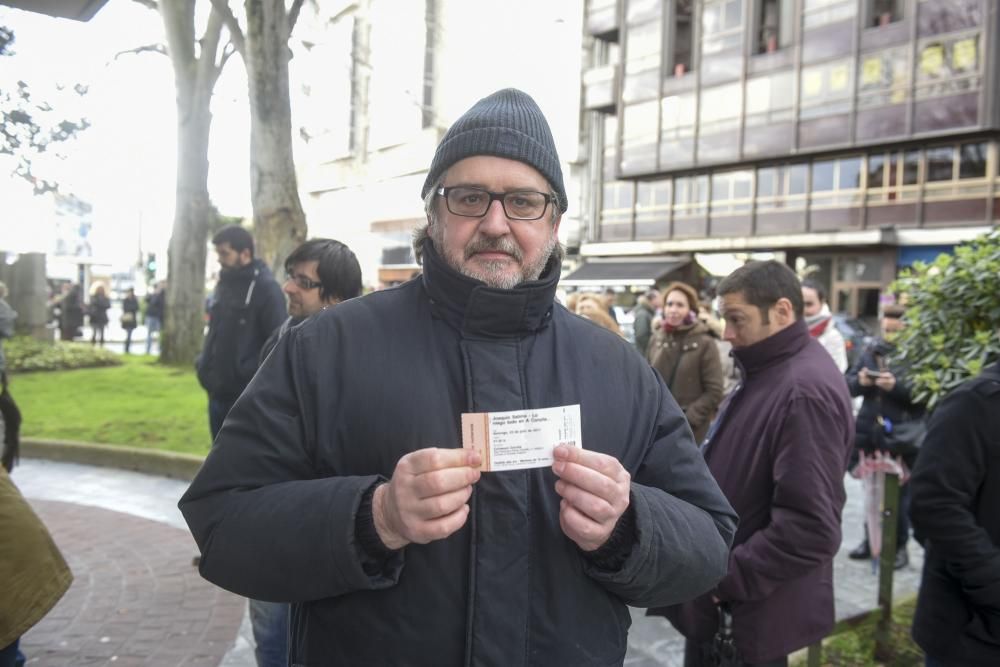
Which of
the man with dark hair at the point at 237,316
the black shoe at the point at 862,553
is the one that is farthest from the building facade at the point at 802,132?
the man with dark hair at the point at 237,316

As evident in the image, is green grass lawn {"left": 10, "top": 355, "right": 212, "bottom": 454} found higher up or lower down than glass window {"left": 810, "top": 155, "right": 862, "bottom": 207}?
lower down

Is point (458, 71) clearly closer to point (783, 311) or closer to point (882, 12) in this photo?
point (882, 12)

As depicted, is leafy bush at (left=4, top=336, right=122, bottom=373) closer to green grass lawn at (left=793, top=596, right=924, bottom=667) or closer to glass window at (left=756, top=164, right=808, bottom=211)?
green grass lawn at (left=793, top=596, right=924, bottom=667)

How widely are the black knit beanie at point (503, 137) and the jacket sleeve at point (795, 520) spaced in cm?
142

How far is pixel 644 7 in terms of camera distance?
36406 millimetres

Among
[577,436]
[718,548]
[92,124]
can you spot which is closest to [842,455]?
[718,548]

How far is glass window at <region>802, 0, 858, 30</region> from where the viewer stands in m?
29.9

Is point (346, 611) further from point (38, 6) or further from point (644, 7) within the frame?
point (644, 7)

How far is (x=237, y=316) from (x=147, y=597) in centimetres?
188

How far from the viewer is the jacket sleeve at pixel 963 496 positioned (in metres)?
2.56

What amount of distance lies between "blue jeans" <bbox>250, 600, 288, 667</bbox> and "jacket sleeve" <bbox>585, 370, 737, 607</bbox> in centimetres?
194

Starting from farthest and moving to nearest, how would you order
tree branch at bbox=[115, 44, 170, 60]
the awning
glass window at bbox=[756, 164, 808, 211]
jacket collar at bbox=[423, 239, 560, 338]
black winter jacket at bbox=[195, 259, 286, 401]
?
the awning < glass window at bbox=[756, 164, 808, 211] < tree branch at bbox=[115, 44, 170, 60] < black winter jacket at bbox=[195, 259, 286, 401] < jacket collar at bbox=[423, 239, 560, 338]

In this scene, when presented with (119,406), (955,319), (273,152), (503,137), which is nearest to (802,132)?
(273,152)

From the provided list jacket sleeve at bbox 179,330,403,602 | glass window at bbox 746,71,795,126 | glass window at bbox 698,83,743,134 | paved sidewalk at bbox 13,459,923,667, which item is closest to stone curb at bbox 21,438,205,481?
paved sidewalk at bbox 13,459,923,667
